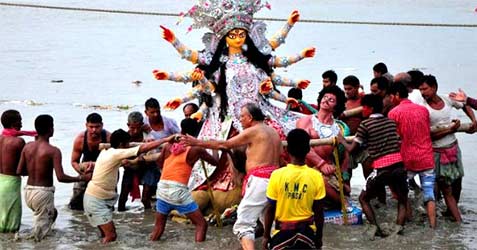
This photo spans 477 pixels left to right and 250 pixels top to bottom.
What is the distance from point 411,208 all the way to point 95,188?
11.5ft

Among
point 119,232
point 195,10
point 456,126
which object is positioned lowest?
point 119,232

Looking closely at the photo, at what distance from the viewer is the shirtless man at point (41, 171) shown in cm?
1134

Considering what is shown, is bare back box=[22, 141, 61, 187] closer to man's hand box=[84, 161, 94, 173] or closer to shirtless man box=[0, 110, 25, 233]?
shirtless man box=[0, 110, 25, 233]

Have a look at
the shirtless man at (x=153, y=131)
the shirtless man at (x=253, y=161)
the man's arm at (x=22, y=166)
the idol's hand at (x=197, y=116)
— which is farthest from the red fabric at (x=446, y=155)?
the man's arm at (x=22, y=166)

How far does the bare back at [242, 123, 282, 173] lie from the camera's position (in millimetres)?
10633

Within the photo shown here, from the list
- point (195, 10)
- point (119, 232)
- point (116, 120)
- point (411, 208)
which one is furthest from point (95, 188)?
point (116, 120)

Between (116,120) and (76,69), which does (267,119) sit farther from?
(76,69)

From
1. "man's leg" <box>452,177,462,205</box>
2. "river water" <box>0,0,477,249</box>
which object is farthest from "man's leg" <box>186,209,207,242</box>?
"man's leg" <box>452,177,462,205</box>

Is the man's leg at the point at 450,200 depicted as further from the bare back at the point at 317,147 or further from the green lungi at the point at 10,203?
the green lungi at the point at 10,203

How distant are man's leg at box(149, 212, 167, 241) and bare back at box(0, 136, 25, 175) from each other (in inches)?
62.4

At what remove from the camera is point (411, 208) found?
12.4 meters

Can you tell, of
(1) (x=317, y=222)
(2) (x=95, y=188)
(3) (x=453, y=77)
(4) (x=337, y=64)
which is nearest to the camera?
(1) (x=317, y=222)

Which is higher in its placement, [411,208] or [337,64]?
[337,64]

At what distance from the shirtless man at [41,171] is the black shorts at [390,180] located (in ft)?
9.81
